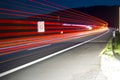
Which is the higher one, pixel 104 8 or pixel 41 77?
pixel 104 8

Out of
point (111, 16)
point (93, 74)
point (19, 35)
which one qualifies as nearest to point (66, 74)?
point (93, 74)

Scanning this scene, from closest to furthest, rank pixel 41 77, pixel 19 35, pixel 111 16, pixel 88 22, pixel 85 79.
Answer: pixel 85 79 < pixel 41 77 < pixel 19 35 < pixel 88 22 < pixel 111 16

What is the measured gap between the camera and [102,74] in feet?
29.5

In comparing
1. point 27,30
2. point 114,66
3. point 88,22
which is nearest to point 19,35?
point 27,30

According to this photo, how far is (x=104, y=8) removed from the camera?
171250 mm

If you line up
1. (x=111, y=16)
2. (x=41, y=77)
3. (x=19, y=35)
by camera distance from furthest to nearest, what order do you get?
(x=111, y=16) → (x=19, y=35) → (x=41, y=77)

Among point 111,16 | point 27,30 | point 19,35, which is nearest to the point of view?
point 19,35

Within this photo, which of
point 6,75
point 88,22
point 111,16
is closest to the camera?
point 6,75

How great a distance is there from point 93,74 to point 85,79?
Result: 0.93m

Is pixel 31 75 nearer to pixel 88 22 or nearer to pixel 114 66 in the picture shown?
pixel 114 66

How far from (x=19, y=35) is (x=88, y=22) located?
4947 cm

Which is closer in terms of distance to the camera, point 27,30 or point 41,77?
point 41,77

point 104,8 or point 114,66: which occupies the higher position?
point 104,8

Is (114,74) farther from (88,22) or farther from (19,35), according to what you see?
(88,22)
